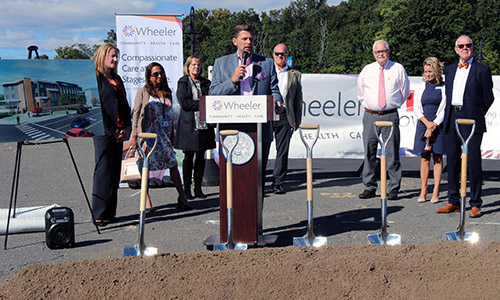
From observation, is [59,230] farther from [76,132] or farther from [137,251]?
[137,251]

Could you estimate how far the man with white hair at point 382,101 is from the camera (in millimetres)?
8047

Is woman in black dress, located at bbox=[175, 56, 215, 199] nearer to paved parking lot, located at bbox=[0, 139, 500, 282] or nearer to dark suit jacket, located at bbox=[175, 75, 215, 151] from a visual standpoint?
dark suit jacket, located at bbox=[175, 75, 215, 151]

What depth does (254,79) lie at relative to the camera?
5.97 meters

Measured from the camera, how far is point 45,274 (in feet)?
13.8

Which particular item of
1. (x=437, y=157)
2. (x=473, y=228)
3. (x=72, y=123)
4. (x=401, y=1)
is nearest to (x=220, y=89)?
(x=72, y=123)

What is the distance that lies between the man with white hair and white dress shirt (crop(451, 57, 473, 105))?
1073mm

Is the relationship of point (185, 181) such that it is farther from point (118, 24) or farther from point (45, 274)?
point (45, 274)

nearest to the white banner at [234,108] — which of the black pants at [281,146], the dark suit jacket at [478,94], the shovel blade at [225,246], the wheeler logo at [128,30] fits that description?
the shovel blade at [225,246]

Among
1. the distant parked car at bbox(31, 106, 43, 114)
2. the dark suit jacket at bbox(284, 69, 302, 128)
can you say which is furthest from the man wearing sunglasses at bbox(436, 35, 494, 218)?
the distant parked car at bbox(31, 106, 43, 114)

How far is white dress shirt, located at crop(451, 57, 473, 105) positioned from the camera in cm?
698

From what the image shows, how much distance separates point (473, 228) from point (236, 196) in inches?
113

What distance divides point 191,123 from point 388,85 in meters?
2.80

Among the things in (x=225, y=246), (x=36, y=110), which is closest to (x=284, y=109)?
(x=225, y=246)

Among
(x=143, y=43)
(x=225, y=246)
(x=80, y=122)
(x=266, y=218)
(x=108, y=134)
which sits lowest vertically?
(x=266, y=218)
